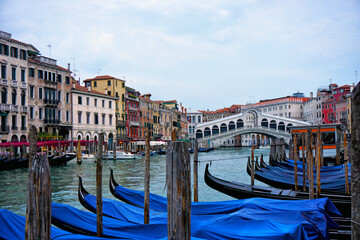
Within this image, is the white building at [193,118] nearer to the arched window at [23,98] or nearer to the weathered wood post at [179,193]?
the arched window at [23,98]

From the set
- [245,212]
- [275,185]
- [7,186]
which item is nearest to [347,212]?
[245,212]

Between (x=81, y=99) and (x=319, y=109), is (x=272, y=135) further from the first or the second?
(x=81, y=99)

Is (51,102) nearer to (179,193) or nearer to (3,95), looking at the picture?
(3,95)

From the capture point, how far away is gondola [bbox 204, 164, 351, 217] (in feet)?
16.1

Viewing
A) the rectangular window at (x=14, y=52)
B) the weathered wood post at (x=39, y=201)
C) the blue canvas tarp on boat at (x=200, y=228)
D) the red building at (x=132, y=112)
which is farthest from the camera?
the red building at (x=132, y=112)

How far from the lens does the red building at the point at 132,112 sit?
27095 mm

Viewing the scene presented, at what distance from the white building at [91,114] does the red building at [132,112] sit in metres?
2.14

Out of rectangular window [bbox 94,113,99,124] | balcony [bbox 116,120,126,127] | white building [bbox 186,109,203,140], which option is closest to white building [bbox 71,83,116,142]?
rectangular window [bbox 94,113,99,124]

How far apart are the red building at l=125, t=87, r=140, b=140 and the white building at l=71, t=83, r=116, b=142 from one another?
2145mm

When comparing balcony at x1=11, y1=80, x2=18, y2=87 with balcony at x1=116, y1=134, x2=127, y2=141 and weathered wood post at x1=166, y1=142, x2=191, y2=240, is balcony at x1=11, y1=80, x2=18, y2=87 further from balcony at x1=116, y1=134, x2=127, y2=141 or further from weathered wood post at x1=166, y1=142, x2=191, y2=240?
weathered wood post at x1=166, y1=142, x2=191, y2=240

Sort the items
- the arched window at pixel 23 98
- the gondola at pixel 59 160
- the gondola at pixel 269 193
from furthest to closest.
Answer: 1. the arched window at pixel 23 98
2. the gondola at pixel 59 160
3. the gondola at pixel 269 193

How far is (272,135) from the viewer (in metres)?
33.3

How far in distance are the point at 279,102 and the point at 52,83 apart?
3435cm

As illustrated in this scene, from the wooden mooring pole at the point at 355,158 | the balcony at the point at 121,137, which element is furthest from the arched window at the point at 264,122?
the wooden mooring pole at the point at 355,158
